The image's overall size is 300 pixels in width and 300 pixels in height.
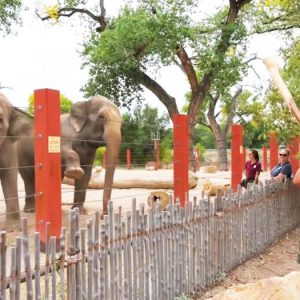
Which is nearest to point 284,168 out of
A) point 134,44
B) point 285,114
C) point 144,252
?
point 285,114

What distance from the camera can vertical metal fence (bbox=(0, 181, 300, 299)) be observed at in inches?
122

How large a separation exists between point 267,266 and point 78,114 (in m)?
4.24

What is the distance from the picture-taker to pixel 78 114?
879 cm

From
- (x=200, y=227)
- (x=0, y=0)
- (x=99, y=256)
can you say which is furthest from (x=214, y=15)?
(x=99, y=256)

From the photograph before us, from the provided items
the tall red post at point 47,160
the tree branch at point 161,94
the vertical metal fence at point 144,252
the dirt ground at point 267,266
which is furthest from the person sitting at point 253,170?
the tree branch at point 161,94

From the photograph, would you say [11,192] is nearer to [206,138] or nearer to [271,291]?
[271,291]

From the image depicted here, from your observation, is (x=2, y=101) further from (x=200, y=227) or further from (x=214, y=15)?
(x=214, y=15)

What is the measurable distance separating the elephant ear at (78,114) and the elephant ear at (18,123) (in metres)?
1.05

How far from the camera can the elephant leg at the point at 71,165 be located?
284 inches

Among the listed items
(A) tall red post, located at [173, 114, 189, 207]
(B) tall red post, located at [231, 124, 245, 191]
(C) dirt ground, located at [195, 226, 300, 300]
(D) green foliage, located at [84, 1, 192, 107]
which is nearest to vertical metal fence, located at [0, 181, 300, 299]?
(C) dirt ground, located at [195, 226, 300, 300]

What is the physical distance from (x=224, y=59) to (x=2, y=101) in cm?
1040

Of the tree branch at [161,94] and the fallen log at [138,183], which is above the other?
the tree branch at [161,94]

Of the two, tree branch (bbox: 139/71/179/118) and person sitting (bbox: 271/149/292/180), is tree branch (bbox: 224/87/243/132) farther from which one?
person sitting (bbox: 271/149/292/180)

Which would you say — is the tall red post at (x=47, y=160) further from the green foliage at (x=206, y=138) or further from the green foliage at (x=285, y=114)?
the green foliage at (x=206, y=138)
